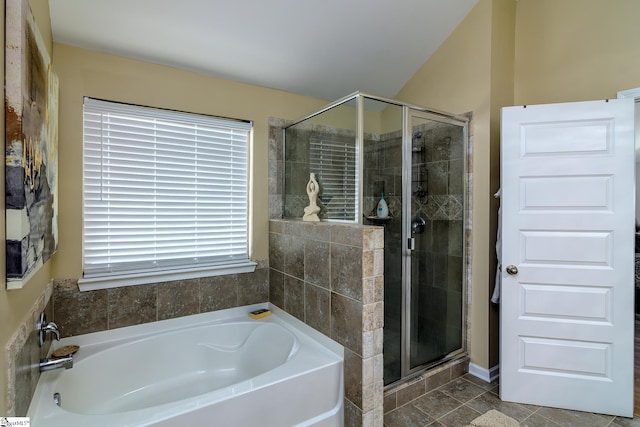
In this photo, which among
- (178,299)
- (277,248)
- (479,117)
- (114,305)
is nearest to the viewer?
(114,305)

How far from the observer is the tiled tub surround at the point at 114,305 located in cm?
128

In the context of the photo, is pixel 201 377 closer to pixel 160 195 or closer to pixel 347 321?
pixel 347 321

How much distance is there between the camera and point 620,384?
2.01 meters

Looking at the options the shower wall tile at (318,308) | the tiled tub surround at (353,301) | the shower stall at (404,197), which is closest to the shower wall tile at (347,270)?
the tiled tub surround at (353,301)

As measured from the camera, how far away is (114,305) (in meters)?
2.15

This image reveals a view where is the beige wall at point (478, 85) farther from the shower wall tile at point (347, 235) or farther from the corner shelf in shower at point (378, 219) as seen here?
the shower wall tile at point (347, 235)

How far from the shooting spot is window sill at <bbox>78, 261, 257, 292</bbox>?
207cm

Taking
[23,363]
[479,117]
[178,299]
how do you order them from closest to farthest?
1. [23,363]
2. [178,299]
3. [479,117]

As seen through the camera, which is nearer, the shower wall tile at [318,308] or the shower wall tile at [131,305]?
the shower wall tile at [318,308]

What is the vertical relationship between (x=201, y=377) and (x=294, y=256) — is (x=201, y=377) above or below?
below

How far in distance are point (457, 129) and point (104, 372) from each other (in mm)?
3053

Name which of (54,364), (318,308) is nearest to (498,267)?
(318,308)

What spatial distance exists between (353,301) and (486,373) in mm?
1457

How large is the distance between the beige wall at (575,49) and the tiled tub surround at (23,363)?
3448 millimetres
